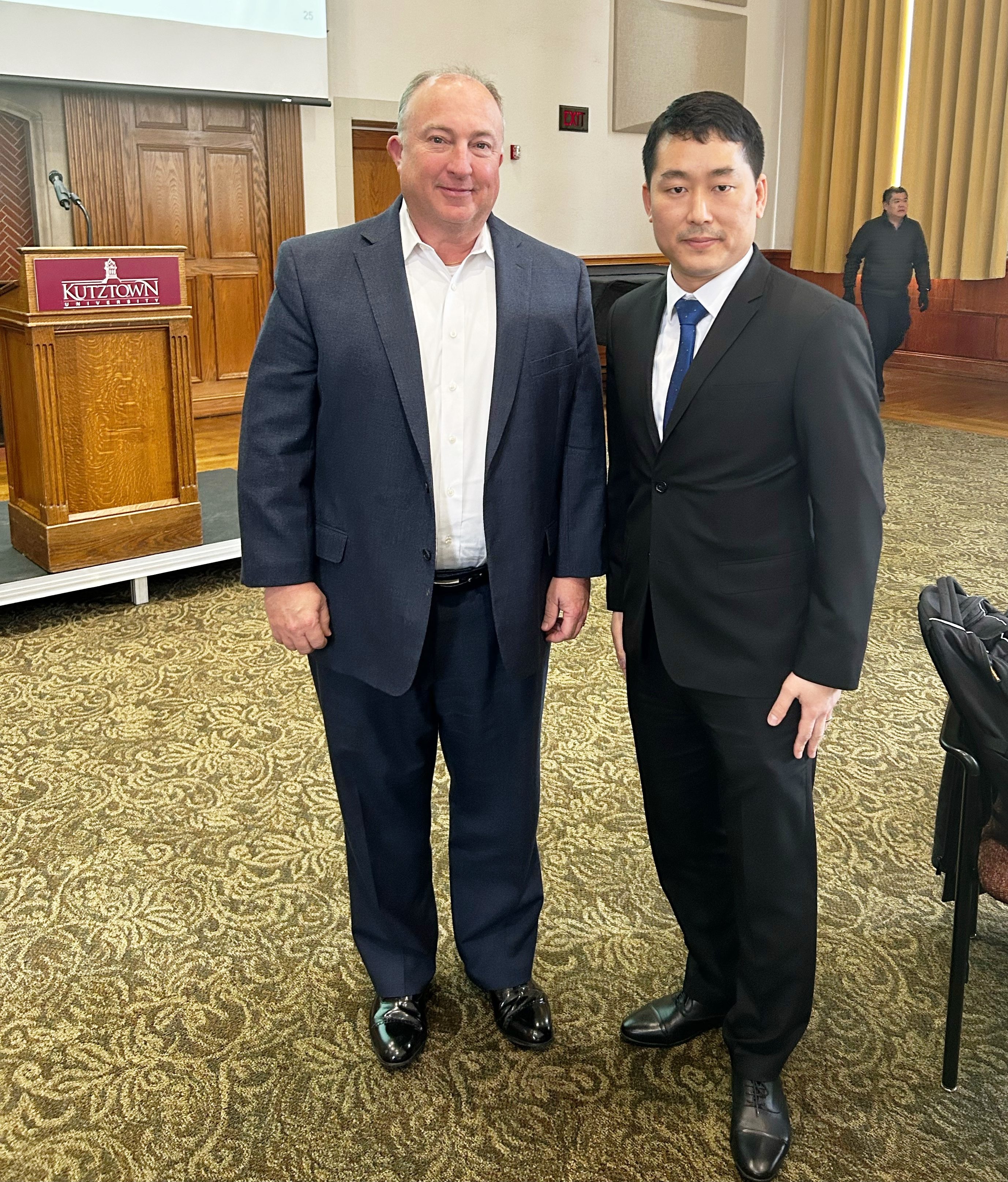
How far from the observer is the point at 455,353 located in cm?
186

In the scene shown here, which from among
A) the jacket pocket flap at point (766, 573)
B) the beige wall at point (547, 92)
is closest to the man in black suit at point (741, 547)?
the jacket pocket flap at point (766, 573)

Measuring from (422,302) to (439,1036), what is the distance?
4.57ft

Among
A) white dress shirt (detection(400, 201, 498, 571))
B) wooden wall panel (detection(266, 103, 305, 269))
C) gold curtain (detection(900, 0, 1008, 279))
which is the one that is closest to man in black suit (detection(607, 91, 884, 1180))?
white dress shirt (detection(400, 201, 498, 571))

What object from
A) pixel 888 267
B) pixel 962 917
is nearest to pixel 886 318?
pixel 888 267

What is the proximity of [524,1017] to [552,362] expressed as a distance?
4.12ft

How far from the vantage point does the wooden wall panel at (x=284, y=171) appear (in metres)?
8.26

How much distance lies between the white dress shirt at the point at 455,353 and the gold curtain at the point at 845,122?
34.1ft

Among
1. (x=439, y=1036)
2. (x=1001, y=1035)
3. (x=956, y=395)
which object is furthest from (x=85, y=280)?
(x=956, y=395)

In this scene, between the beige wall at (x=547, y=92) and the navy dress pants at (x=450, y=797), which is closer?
the navy dress pants at (x=450, y=797)

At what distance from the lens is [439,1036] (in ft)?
7.30

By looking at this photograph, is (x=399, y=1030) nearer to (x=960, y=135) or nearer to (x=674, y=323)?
(x=674, y=323)

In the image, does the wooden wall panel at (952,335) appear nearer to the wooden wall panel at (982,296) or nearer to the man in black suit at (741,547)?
the wooden wall panel at (982,296)

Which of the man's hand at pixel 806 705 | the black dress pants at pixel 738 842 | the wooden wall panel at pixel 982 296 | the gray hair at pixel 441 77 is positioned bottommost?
the black dress pants at pixel 738 842

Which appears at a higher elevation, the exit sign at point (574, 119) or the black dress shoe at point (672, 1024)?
the exit sign at point (574, 119)
